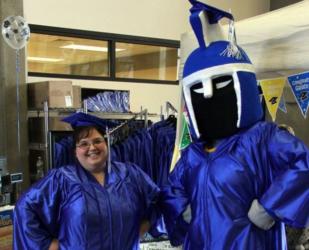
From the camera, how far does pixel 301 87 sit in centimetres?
212

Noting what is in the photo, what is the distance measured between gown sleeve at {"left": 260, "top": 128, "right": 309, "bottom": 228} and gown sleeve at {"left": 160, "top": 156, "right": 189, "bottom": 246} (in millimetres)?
425

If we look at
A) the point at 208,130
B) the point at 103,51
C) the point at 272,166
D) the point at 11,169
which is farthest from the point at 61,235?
the point at 103,51

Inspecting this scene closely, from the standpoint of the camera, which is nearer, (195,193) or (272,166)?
(272,166)

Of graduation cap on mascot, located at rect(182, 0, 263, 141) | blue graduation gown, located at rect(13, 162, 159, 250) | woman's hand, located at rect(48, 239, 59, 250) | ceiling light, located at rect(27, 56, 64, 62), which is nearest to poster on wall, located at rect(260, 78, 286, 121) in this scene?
graduation cap on mascot, located at rect(182, 0, 263, 141)

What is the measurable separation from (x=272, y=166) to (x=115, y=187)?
2.58 ft

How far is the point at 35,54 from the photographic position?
16.1ft

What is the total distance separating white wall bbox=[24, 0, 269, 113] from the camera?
15.8ft

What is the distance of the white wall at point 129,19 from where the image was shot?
480cm

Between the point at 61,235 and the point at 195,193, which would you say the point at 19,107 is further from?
the point at 195,193

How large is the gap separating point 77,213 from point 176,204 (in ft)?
1.52

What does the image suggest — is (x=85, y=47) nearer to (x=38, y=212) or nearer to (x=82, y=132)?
(x=82, y=132)

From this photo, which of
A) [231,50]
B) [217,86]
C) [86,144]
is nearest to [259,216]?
[217,86]

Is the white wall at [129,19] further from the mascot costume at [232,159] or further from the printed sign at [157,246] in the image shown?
the mascot costume at [232,159]

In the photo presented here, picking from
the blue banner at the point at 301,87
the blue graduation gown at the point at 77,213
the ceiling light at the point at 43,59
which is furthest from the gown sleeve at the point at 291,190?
the ceiling light at the point at 43,59
